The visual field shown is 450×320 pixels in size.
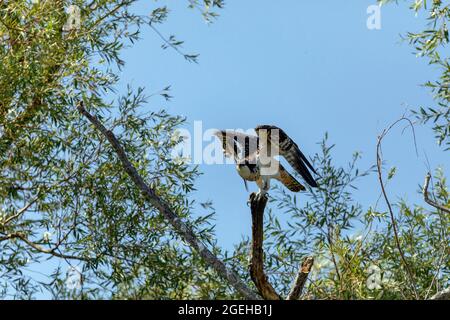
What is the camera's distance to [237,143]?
1043 centimetres

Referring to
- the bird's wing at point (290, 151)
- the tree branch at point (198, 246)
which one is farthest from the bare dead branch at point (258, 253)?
the bird's wing at point (290, 151)

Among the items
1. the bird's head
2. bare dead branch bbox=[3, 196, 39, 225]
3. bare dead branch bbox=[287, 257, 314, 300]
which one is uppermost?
the bird's head

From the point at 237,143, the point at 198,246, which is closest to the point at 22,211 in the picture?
the point at 237,143

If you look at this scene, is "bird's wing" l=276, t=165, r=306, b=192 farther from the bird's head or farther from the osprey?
the bird's head

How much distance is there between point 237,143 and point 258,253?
2909 millimetres

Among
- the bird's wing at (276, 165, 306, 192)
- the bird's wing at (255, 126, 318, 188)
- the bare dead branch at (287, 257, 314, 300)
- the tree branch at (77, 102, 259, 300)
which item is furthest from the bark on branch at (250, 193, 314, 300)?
the bird's wing at (276, 165, 306, 192)

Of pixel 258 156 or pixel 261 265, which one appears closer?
pixel 261 265

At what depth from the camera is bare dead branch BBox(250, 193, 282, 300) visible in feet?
25.3

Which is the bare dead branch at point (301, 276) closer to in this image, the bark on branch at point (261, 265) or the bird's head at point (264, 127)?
the bark on branch at point (261, 265)

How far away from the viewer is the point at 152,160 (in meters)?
11.3

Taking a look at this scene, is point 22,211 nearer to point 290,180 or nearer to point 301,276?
point 290,180

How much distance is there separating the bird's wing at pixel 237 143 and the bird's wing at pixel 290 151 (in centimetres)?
39

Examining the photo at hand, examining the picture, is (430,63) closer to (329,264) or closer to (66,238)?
(329,264)

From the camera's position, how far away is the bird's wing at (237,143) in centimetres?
1029
